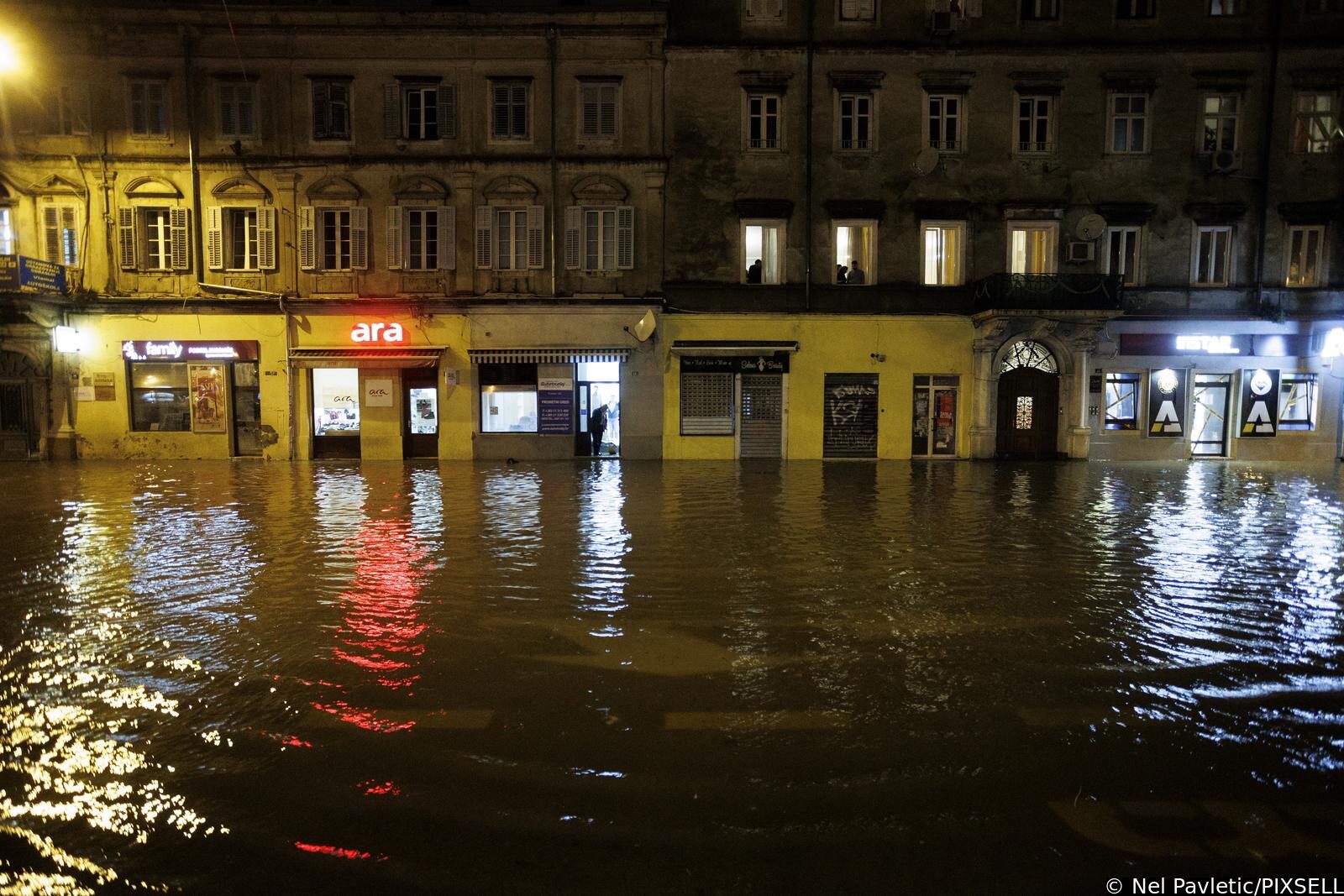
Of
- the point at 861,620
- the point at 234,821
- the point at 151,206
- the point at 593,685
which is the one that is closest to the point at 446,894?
the point at 234,821

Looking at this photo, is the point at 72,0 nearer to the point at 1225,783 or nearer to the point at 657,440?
the point at 657,440

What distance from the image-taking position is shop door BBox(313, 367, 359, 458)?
22953 mm

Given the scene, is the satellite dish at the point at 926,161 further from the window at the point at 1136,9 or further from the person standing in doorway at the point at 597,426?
the person standing in doorway at the point at 597,426

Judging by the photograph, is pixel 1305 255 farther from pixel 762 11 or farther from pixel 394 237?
pixel 394 237

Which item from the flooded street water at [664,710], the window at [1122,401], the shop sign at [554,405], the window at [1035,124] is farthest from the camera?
the window at [1122,401]

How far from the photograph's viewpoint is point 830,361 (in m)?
22.8

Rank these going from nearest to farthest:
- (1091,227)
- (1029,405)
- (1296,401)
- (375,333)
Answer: (1091,227) → (375,333) → (1029,405) → (1296,401)

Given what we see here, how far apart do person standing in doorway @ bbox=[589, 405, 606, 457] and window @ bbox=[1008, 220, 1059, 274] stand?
42.8 feet

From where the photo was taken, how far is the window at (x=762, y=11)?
22.0m

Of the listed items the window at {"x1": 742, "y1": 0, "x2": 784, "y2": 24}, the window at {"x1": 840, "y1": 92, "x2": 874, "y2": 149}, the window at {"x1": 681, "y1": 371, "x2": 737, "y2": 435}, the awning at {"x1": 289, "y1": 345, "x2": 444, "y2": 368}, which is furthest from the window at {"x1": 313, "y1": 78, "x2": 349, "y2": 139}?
the window at {"x1": 840, "y1": 92, "x2": 874, "y2": 149}

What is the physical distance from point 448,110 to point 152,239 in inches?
379

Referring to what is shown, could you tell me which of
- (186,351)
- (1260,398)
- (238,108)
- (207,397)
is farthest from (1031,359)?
(186,351)

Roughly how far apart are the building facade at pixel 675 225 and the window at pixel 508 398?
0.10 metres

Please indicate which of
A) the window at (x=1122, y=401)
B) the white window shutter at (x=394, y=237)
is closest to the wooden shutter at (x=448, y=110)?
the white window shutter at (x=394, y=237)
